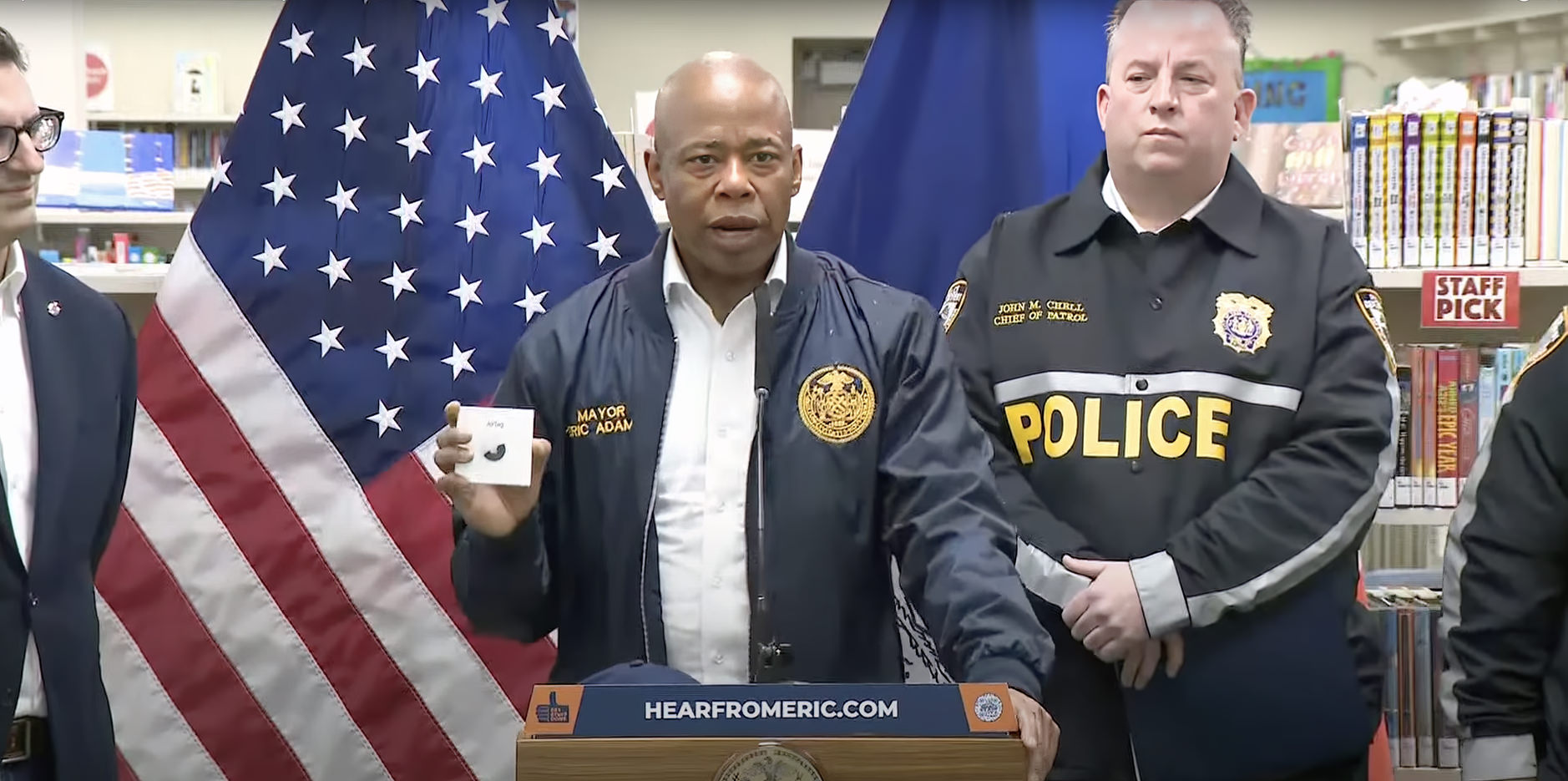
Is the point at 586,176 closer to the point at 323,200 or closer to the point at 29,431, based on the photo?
the point at 323,200

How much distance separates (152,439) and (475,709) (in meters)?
0.82

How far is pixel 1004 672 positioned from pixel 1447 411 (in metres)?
1.73

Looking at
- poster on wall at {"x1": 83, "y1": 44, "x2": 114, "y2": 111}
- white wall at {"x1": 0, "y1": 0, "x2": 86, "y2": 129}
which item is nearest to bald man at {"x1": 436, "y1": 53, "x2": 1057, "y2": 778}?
white wall at {"x1": 0, "y1": 0, "x2": 86, "y2": 129}

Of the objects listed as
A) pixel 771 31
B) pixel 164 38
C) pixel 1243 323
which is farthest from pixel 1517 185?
pixel 164 38

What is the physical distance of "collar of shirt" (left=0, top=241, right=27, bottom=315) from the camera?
196cm

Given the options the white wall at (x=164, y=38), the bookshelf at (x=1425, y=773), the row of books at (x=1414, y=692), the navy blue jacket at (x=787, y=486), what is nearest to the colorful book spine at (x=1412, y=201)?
the row of books at (x=1414, y=692)

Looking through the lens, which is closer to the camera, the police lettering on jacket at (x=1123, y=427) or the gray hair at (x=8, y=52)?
the gray hair at (x=8, y=52)

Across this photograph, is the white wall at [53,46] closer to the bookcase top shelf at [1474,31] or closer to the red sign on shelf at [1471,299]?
the red sign on shelf at [1471,299]

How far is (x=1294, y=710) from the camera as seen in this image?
209 centimetres

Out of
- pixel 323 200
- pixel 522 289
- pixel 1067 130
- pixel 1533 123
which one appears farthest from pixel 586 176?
pixel 1533 123

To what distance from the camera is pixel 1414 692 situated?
2990mm

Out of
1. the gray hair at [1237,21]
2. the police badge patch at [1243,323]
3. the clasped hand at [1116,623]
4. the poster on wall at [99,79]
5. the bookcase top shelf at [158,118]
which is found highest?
the poster on wall at [99,79]

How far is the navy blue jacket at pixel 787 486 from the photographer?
5.98 ft

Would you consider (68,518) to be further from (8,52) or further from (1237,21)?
(1237,21)
